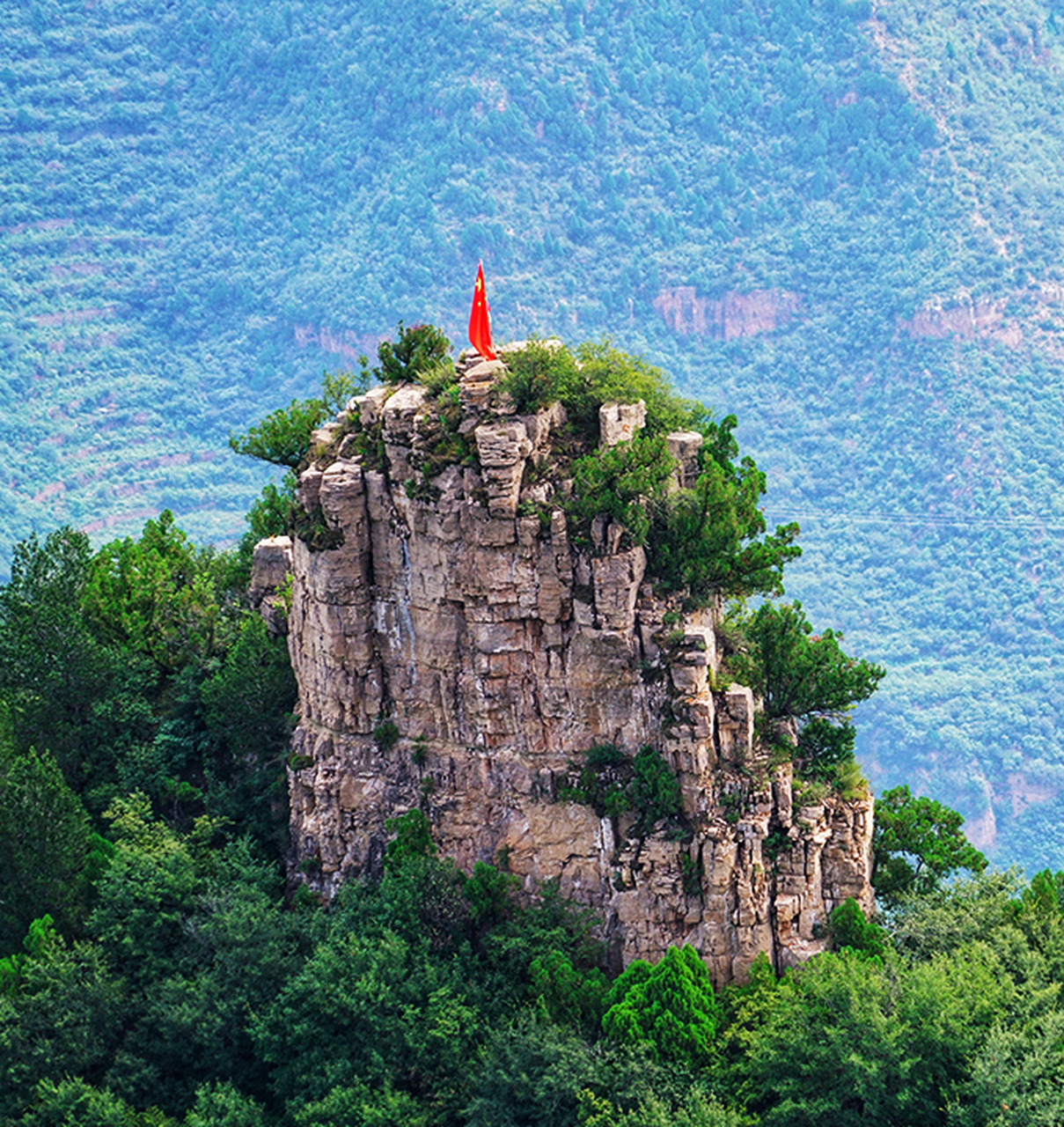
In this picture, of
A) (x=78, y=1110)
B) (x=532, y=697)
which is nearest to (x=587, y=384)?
(x=532, y=697)

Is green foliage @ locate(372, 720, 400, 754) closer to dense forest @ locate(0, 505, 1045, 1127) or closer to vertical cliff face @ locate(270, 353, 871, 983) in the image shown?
vertical cliff face @ locate(270, 353, 871, 983)

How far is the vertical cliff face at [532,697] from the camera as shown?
5175 cm

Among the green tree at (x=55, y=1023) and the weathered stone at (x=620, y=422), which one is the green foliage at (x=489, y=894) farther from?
the weathered stone at (x=620, y=422)

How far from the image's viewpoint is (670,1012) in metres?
48.8

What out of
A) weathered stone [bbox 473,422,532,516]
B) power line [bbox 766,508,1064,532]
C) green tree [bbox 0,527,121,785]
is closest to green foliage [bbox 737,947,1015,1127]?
weathered stone [bbox 473,422,532,516]

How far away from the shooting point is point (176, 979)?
5425cm

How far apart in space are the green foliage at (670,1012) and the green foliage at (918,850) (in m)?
9.24

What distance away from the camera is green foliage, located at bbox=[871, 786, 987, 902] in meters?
56.5

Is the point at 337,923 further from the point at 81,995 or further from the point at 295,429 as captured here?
the point at 295,429

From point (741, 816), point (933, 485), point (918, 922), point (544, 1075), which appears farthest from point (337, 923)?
point (933, 485)

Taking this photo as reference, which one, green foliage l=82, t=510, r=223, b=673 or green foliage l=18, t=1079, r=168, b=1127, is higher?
green foliage l=82, t=510, r=223, b=673

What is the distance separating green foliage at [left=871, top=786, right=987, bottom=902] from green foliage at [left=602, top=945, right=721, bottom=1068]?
30.3ft

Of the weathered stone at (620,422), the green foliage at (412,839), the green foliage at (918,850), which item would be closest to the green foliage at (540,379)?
the weathered stone at (620,422)

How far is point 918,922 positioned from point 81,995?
82.7ft
